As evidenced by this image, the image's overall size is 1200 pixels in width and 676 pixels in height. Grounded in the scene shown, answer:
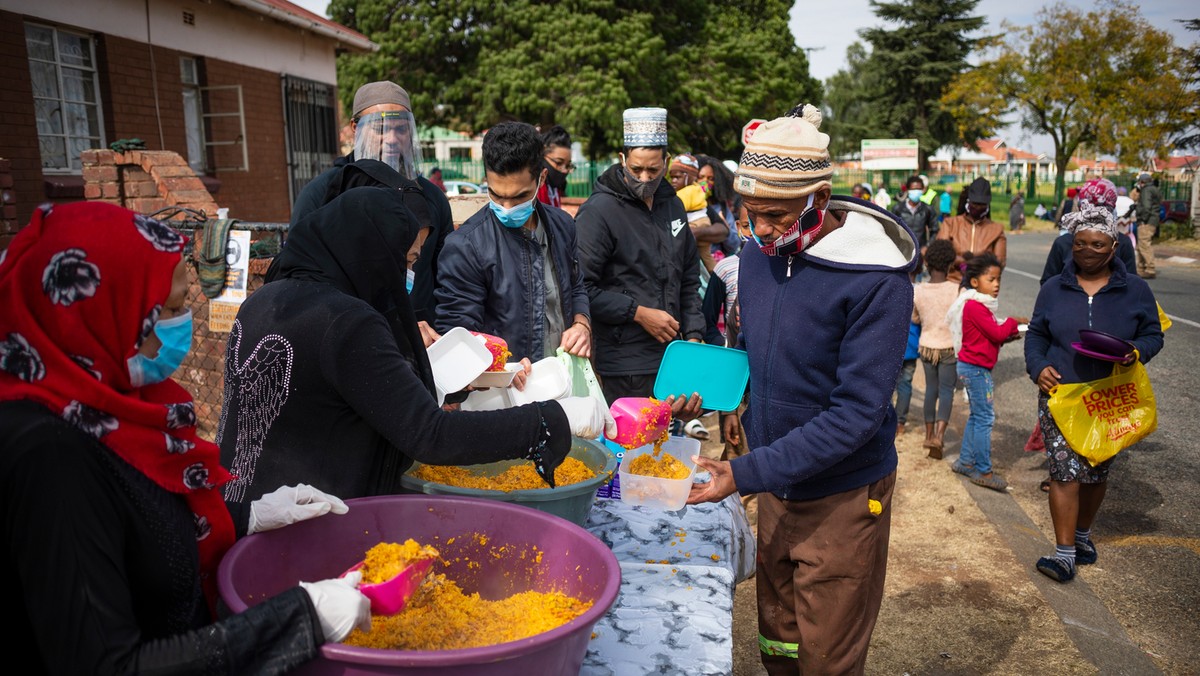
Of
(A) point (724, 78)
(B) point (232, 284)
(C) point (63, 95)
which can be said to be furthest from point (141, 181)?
(A) point (724, 78)

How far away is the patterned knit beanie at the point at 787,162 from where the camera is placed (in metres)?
2.19

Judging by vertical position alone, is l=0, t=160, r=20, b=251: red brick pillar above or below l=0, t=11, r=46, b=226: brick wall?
below

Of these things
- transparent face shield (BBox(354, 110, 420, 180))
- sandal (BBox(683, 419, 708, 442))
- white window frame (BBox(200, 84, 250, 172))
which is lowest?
sandal (BBox(683, 419, 708, 442))

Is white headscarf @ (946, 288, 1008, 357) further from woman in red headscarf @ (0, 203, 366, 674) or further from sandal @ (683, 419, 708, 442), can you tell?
woman in red headscarf @ (0, 203, 366, 674)

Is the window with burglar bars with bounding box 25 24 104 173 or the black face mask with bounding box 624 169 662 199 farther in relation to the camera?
the window with burglar bars with bounding box 25 24 104 173

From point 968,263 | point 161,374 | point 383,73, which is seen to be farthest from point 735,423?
point 383,73

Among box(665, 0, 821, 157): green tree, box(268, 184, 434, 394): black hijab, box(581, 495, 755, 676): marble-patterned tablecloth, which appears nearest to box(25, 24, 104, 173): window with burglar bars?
box(268, 184, 434, 394): black hijab

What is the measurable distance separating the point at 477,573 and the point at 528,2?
24.4m

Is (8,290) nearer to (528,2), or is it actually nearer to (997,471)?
(997,471)

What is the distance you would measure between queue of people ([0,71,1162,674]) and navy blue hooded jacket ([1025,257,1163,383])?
0.02 meters

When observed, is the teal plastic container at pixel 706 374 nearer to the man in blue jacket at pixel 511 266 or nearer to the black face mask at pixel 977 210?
the man in blue jacket at pixel 511 266

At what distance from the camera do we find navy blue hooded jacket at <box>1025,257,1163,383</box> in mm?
4262

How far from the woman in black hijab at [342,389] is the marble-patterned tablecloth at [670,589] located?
18.0 inches

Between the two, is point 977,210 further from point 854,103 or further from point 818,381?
point 854,103
